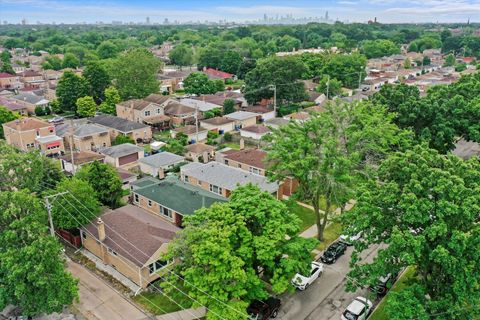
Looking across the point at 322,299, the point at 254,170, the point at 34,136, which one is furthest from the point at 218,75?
the point at 322,299

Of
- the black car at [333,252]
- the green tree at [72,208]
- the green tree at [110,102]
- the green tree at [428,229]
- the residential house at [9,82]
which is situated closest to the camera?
the green tree at [428,229]

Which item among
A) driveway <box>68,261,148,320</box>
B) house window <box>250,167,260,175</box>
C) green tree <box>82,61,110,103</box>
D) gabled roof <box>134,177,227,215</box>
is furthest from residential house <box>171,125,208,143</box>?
driveway <box>68,261,148,320</box>

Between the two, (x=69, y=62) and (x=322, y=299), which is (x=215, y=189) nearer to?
(x=322, y=299)

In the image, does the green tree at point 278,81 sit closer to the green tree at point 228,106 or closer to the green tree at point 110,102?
Result: the green tree at point 228,106

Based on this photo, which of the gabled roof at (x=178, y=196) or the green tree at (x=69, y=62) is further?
→ the green tree at (x=69, y=62)

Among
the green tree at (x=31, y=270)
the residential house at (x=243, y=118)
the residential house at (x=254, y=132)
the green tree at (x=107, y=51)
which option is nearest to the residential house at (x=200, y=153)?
the residential house at (x=254, y=132)

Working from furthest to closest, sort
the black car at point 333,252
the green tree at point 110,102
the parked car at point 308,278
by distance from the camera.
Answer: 1. the green tree at point 110,102
2. the black car at point 333,252
3. the parked car at point 308,278
